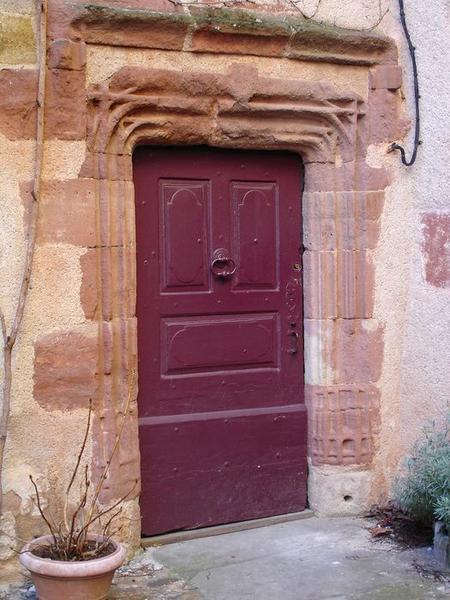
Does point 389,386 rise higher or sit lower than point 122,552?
higher

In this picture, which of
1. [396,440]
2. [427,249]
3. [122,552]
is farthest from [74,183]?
[396,440]

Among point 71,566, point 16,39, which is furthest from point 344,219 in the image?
point 71,566

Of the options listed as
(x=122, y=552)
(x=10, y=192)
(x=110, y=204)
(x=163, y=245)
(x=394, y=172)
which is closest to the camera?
(x=122, y=552)

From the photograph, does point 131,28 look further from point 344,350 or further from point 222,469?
point 222,469

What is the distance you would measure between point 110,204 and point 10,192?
1.65 feet

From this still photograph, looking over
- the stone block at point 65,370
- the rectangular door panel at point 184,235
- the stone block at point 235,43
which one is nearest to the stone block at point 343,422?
the rectangular door panel at point 184,235

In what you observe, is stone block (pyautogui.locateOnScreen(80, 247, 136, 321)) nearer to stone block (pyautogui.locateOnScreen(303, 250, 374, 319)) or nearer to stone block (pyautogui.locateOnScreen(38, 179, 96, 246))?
stone block (pyautogui.locateOnScreen(38, 179, 96, 246))

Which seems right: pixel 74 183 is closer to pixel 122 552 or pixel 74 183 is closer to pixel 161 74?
pixel 161 74

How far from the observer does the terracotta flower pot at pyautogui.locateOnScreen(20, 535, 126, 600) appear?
349 cm

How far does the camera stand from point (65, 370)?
4109 millimetres

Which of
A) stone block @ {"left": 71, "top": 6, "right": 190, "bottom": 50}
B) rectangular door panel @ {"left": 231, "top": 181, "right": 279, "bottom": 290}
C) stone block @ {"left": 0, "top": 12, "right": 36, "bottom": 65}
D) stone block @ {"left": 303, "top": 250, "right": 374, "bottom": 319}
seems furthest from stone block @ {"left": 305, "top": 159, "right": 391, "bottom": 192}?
stone block @ {"left": 0, "top": 12, "right": 36, "bottom": 65}

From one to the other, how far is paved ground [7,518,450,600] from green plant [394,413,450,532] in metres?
0.24

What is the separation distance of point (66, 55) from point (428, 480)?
109 inches

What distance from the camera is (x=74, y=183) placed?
162 inches
